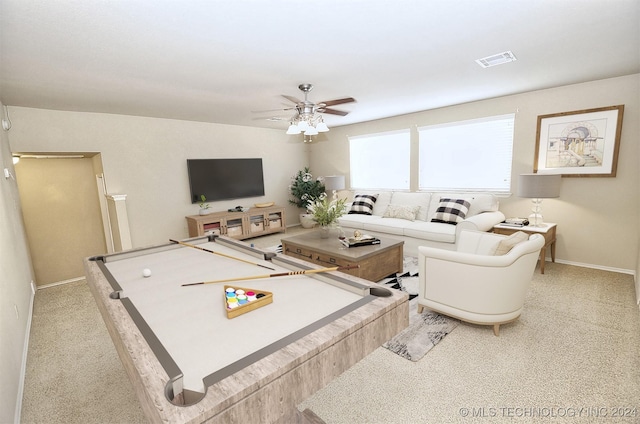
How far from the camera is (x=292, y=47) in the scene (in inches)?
91.4

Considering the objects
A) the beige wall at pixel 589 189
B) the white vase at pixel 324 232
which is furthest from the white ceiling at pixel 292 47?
the white vase at pixel 324 232

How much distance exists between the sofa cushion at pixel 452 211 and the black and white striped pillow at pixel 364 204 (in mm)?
1253

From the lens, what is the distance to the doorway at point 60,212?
174 inches

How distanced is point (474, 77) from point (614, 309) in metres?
2.68

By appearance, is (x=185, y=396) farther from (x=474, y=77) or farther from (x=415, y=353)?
(x=474, y=77)

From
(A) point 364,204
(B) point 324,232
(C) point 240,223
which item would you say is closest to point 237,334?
(B) point 324,232

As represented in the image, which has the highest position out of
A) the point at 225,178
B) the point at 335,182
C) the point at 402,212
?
the point at 225,178

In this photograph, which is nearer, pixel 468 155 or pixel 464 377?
pixel 464 377

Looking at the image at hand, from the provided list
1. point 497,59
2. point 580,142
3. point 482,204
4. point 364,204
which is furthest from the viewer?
point 364,204

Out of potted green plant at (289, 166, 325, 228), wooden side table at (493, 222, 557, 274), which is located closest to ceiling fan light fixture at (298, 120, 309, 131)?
wooden side table at (493, 222, 557, 274)

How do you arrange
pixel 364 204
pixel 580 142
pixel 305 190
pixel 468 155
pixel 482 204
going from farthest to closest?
pixel 305 190, pixel 364 204, pixel 468 155, pixel 482 204, pixel 580 142

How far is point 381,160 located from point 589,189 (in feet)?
10.5

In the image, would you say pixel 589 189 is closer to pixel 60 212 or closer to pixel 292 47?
pixel 292 47

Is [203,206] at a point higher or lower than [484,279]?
higher
